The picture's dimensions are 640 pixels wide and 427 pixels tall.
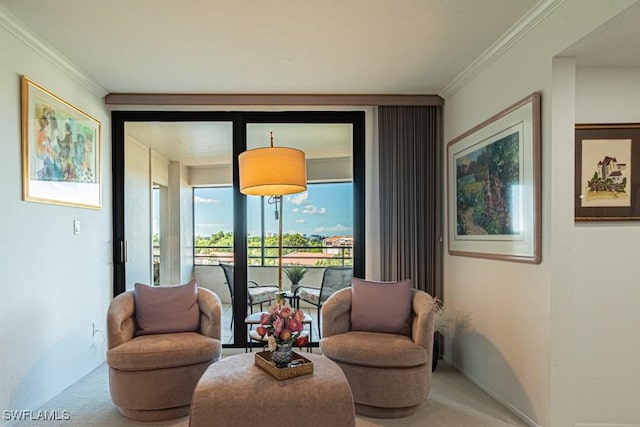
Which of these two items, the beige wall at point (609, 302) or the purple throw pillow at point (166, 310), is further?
the purple throw pillow at point (166, 310)

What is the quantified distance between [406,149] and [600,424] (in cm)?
264

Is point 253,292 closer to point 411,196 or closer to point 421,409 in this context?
point 411,196

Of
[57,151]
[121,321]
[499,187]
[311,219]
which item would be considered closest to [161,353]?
[121,321]

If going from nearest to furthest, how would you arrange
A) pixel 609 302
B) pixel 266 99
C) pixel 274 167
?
1. pixel 609 302
2. pixel 274 167
3. pixel 266 99

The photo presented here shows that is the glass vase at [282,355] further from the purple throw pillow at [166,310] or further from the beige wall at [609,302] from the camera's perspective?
the beige wall at [609,302]

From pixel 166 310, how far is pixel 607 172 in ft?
10.4

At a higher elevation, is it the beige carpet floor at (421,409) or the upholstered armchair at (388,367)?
the upholstered armchair at (388,367)

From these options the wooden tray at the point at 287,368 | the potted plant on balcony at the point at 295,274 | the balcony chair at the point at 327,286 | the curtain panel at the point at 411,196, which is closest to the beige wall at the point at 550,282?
the curtain panel at the point at 411,196

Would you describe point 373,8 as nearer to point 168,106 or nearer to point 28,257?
point 168,106

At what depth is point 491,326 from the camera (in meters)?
3.03

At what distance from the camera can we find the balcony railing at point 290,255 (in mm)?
4145

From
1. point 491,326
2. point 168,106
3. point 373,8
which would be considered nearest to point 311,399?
point 491,326

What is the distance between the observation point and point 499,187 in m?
2.91

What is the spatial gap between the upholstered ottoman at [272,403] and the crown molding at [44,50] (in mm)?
2510
